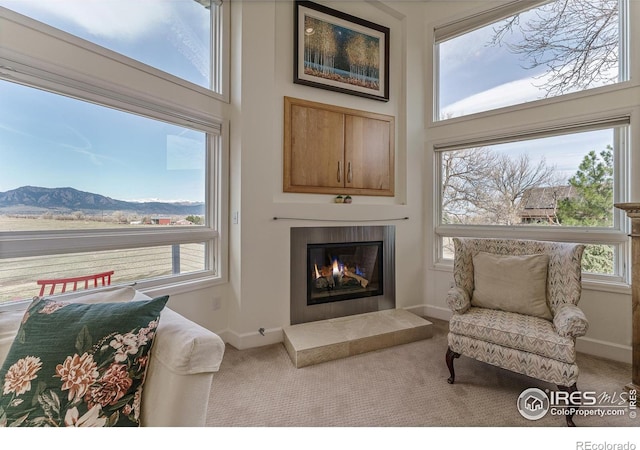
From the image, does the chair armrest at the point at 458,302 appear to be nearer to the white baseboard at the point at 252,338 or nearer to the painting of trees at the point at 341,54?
the white baseboard at the point at 252,338

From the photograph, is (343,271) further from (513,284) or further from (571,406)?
(571,406)

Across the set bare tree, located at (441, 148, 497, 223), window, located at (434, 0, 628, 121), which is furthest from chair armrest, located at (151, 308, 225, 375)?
window, located at (434, 0, 628, 121)

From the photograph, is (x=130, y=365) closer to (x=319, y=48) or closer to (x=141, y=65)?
(x=141, y=65)

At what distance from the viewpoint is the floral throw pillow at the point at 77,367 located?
79 centimetres

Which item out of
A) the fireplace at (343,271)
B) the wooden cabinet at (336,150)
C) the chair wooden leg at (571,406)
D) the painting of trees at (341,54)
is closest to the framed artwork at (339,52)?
the painting of trees at (341,54)

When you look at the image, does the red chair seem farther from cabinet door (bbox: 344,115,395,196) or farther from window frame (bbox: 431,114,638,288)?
window frame (bbox: 431,114,638,288)

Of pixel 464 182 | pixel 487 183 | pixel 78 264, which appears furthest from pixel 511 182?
pixel 78 264

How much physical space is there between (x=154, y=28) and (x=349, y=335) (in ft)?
9.39

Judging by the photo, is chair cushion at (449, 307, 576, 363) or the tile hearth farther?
the tile hearth

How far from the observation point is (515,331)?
1676 mm

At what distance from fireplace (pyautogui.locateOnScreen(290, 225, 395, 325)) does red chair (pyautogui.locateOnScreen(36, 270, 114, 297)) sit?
1389 mm

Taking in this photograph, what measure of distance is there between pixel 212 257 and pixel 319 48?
2284mm

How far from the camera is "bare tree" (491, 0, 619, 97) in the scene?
229 centimetres

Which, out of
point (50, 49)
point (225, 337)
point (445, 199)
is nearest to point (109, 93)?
point (50, 49)
